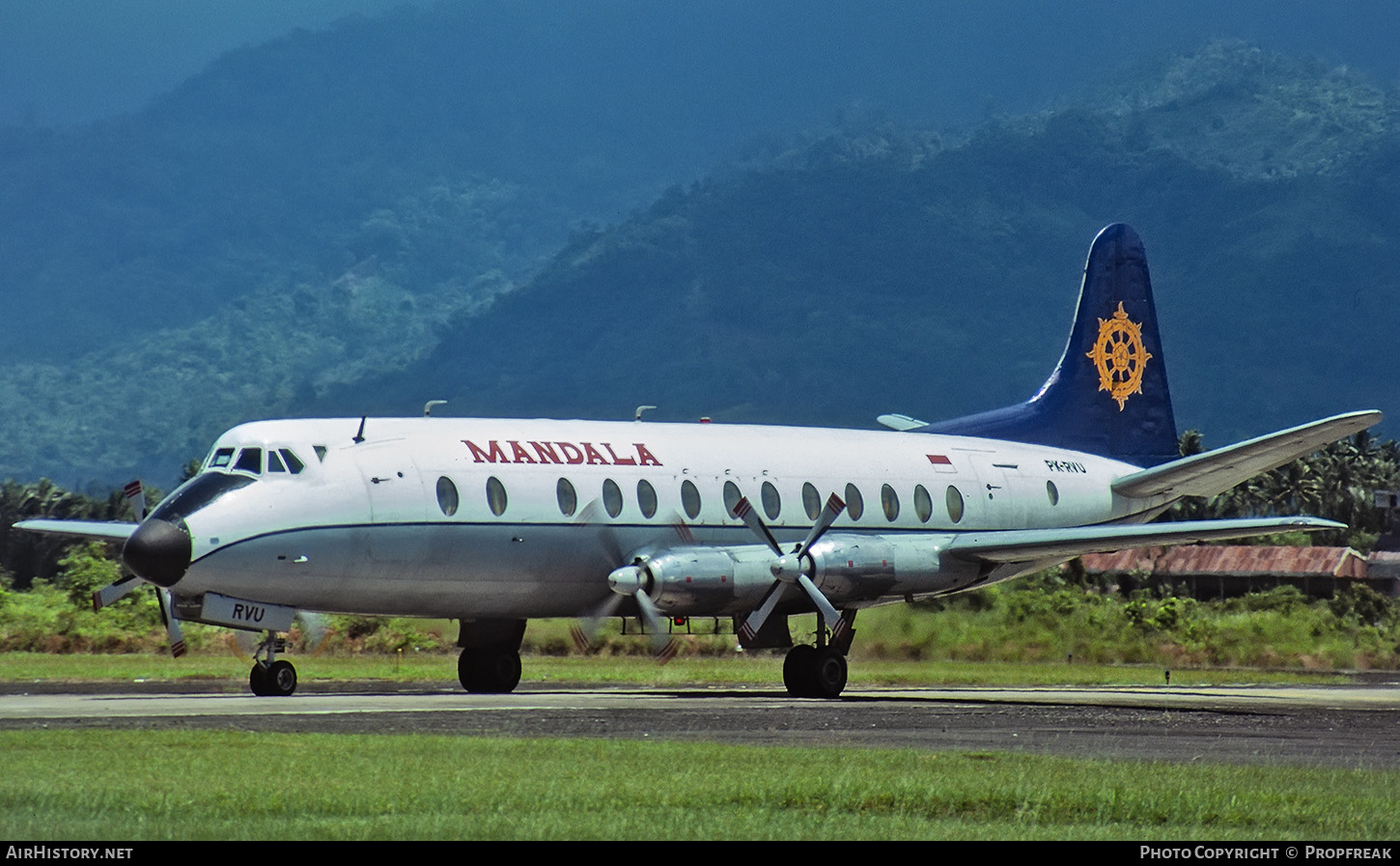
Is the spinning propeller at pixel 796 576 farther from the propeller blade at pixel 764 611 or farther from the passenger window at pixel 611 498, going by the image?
the passenger window at pixel 611 498

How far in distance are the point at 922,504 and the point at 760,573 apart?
609 centimetres

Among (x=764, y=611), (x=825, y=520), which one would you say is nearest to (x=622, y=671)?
(x=764, y=611)

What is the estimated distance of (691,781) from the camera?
17.6 m

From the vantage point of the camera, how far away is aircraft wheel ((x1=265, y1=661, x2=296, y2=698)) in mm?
29531

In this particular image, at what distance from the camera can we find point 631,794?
16.6 meters

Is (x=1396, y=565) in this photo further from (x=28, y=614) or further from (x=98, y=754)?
(x=98, y=754)

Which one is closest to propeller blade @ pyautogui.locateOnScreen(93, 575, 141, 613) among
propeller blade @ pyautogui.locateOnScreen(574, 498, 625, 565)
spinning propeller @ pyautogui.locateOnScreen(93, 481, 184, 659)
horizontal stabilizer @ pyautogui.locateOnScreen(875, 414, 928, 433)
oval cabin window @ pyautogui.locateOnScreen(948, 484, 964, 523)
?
spinning propeller @ pyautogui.locateOnScreen(93, 481, 184, 659)

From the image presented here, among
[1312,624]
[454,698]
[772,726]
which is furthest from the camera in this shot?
[1312,624]

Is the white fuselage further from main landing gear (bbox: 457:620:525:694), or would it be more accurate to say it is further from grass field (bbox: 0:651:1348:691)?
grass field (bbox: 0:651:1348:691)

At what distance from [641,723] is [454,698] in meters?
6.25

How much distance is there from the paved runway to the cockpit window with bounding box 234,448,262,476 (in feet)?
11.4

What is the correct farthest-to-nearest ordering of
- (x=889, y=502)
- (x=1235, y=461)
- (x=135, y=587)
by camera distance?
(x=1235, y=461) < (x=889, y=502) < (x=135, y=587)

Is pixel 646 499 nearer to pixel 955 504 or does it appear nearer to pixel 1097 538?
pixel 955 504

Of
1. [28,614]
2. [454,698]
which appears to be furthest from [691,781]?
[28,614]
